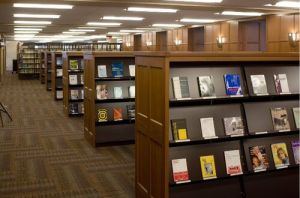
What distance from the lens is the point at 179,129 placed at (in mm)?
3996

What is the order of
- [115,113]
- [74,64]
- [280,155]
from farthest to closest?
[74,64] → [115,113] → [280,155]

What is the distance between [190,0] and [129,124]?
393 cm

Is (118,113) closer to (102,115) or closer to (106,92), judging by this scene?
(102,115)

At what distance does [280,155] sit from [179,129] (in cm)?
130

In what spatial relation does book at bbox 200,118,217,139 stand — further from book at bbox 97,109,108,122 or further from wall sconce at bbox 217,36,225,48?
wall sconce at bbox 217,36,225,48

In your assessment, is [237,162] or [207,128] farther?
[237,162]

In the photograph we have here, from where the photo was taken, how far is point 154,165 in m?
4.10

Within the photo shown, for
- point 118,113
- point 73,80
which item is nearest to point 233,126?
point 118,113

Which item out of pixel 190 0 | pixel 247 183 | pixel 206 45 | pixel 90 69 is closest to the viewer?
pixel 247 183

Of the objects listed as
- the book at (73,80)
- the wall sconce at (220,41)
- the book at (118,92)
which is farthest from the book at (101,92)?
the wall sconce at (220,41)

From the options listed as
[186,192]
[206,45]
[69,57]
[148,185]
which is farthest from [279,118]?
[206,45]

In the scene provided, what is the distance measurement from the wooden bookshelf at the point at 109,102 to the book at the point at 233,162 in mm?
3384

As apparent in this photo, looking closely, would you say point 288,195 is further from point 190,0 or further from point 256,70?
point 190,0

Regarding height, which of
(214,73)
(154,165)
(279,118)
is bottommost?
(154,165)
